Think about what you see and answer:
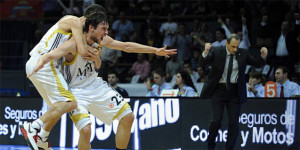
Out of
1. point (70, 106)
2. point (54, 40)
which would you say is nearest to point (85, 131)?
point (70, 106)

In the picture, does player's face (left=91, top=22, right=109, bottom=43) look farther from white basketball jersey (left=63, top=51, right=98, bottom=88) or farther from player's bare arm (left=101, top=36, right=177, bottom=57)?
player's bare arm (left=101, top=36, right=177, bottom=57)

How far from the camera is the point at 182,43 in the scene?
1368 centimetres

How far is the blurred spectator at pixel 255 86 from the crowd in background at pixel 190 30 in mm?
466

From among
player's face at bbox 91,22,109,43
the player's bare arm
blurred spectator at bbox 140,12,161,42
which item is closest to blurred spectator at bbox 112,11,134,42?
blurred spectator at bbox 140,12,161,42

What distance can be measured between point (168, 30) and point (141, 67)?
1.56 metres

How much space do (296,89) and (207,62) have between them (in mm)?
2147

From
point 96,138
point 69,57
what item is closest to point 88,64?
point 69,57

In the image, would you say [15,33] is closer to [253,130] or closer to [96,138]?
[96,138]

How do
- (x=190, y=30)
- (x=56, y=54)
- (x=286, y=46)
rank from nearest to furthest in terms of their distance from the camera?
(x=56, y=54) → (x=286, y=46) → (x=190, y=30)

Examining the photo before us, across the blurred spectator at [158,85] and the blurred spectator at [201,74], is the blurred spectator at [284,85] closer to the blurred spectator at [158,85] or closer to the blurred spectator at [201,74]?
the blurred spectator at [201,74]

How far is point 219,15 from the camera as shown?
14133 mm

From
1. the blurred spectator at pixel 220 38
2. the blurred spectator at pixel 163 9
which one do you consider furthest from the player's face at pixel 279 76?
the blurred spectator at pixel 163 9

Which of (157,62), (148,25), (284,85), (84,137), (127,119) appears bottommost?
(84,137)

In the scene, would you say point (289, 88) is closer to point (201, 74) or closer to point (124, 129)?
point (201, 74)
